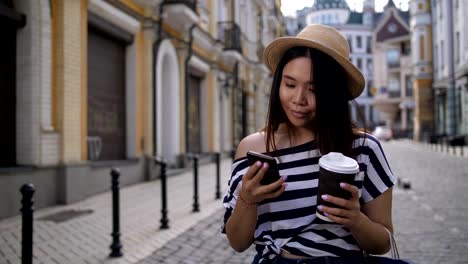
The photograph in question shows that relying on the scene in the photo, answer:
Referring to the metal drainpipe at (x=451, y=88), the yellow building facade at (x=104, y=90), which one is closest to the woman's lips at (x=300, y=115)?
the yellow building facade at (x=104, y=90)

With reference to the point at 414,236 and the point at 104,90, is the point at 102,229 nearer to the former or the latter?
the point at 414,236

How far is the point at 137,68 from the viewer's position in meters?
12.2

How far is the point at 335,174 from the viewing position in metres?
1.44

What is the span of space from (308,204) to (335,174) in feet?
0.93

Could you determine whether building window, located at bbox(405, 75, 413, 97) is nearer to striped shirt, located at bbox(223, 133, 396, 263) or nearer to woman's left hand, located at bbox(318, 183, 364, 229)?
striped shirt, located at bbox(223, 133, 396, 263)

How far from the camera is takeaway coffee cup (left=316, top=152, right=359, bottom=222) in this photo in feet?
4.74

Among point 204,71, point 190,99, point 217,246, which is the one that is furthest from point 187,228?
point 204,71

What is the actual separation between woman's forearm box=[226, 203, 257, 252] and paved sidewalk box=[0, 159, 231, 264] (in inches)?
133

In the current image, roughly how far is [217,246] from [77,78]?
198 inches

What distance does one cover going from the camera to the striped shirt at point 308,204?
167 centimetres

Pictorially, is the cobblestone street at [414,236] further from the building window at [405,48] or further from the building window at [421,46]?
the building window at [405,48]

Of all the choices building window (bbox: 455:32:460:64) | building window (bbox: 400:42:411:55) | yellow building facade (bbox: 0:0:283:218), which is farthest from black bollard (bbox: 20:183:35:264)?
building window (bbox: 400:42:411:55)

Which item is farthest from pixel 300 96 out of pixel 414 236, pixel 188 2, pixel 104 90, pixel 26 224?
pixel 188 2

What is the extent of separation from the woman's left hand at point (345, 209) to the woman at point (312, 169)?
93mm
